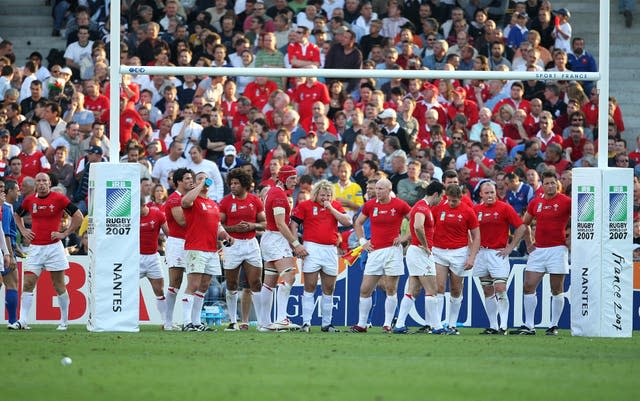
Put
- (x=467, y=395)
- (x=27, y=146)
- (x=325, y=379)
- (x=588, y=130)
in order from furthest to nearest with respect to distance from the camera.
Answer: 1. (x=588, y=130)
2. (x=27, y=146)
3. (x=325, y=379)
4. (x=467, y=395)

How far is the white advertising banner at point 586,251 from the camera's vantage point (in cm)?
1809

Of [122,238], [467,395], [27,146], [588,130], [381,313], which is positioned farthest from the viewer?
[588,130]

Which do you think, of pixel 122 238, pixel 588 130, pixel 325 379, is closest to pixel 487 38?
pixel 588 130

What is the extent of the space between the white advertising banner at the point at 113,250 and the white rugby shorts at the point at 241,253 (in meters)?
1.51

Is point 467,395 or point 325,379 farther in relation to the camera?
point 325,379

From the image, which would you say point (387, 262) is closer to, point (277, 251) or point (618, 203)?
point (277, 251)

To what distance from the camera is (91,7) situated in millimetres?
27594

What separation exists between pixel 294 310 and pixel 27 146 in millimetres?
5543

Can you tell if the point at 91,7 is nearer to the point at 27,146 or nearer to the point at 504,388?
the point at 27,146

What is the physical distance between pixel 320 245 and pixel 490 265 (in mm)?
2464

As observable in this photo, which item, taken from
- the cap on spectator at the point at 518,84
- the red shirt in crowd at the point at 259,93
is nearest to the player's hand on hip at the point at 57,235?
the red shirt in crowd at the point at 259,93

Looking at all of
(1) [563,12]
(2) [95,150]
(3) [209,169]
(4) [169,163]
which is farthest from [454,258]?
(1) [563,12]

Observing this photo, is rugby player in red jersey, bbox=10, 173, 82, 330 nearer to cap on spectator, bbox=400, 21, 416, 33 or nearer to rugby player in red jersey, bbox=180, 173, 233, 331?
rugby player in red jersey, bbox=180, 173, 233, 331

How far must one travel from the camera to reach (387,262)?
18.6 m
